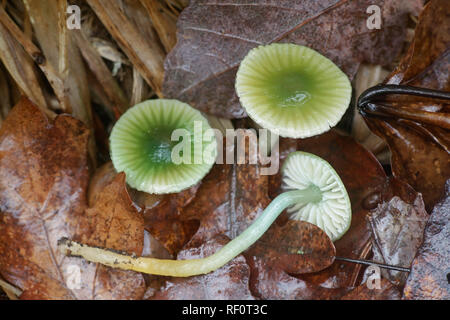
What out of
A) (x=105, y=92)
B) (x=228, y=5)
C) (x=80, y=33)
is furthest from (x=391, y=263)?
(x=80, y=33)

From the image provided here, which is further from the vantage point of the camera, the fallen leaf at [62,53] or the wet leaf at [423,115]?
the fallen leaf at [62,53]

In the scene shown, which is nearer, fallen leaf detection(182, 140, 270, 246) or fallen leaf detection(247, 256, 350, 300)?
fallen leaf detection(247, 256, 350, 300)

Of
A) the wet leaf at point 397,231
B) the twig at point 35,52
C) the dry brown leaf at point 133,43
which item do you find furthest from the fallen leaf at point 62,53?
the wet leaf at point 397,231

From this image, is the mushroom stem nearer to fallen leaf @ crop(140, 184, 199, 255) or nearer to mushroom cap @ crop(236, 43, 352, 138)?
fallen leaf @ crop(140, 184, 199, 255)

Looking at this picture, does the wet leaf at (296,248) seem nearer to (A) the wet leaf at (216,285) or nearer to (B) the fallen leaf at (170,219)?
(A) the wet leaf at (216,285)

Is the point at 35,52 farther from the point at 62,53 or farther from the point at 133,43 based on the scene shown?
the point at 133,43

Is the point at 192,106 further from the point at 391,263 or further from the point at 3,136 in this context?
the point at 391,263

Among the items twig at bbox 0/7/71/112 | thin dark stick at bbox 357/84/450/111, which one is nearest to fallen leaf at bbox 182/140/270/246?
thin dark stick at bbox 357/84/450/111
